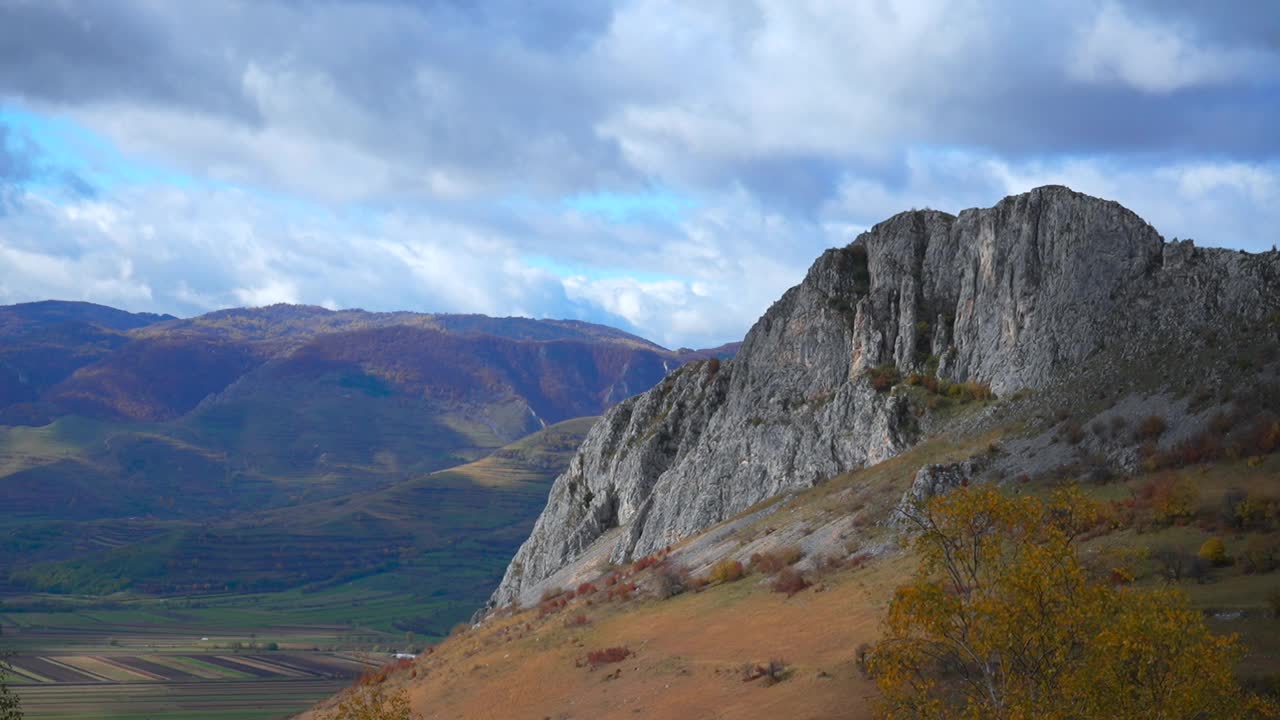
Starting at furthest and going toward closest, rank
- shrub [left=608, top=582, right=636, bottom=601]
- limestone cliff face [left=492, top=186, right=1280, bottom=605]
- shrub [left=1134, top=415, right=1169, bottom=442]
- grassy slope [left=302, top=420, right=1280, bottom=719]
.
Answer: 1. shrub [left=608, top=582, right=636, bottom=601]
2. limestone cliff face [left=492, top=186, right=1280, bottom=605]
3. shrub [left=1134, top=415, right=1169, bottom=442]
4. grassy slope [left=302, top=420, right=1280, bottom=719]

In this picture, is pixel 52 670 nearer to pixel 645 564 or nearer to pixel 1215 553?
pixel 645 564

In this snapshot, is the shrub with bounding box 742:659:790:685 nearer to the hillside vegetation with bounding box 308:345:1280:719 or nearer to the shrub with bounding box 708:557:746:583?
the hillside vegetation with bounding box 308:345:1280:719

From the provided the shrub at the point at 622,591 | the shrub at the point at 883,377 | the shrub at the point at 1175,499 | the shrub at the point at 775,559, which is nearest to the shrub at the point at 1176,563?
the shrub at the point at 1175,499

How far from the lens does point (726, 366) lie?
89.4m

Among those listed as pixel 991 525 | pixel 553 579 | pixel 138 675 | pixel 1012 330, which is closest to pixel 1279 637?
pixel 991 525

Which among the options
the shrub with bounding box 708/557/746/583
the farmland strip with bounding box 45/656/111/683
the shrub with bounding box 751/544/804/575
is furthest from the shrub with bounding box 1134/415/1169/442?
the farmland strip with bounding box 45/656/111/683

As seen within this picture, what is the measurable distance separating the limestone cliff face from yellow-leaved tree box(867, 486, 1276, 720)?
34968 millimetres

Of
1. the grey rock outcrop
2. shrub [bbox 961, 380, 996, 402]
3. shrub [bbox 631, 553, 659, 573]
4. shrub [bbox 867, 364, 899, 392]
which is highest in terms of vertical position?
shrub [bbox 867, 364, 899, 392]

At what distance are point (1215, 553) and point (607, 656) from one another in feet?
79.4

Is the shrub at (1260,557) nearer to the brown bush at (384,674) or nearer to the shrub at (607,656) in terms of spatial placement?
the shrub at (607,656)

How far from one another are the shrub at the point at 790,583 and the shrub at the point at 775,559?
168cm

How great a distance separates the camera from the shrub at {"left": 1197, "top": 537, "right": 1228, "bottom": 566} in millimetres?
33750

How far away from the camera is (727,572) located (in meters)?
52.8

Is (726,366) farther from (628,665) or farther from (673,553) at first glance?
(628,665)
